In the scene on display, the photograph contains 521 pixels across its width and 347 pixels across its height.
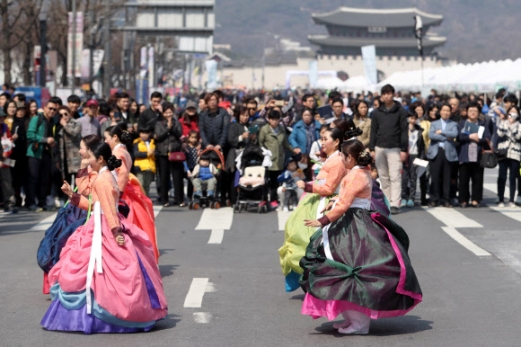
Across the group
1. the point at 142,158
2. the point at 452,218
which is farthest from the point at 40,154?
the point at 452,218

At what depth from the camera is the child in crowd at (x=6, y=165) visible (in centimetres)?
1820

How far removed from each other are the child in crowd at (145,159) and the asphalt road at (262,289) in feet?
4.45

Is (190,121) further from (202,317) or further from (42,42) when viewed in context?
(42,42)

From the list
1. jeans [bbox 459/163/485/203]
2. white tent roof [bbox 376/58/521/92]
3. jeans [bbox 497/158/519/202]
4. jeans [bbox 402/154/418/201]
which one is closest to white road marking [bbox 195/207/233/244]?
jeans [bbox 402/154/418/201]

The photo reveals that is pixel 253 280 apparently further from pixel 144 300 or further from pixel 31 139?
pixel 31 139

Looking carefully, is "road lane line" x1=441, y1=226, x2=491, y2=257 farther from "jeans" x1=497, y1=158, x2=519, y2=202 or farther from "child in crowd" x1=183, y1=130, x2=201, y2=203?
"child in crowd" x1=183, y1=130, x2=201, y2=203

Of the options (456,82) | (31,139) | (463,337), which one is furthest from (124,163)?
(456,82)

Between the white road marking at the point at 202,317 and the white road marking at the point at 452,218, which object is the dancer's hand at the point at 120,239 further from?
the white road marking at the point at 452,218

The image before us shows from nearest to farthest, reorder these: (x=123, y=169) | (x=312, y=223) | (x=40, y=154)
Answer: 1. (x=312, y=223)
2. (x=123, y=169)
3. (x=40, y=154)

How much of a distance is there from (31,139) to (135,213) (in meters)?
7.16

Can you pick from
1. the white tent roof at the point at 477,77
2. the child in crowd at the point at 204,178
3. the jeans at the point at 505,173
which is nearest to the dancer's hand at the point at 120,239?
the child in crowd at the point at 204,178

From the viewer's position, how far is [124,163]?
1166 centimetres

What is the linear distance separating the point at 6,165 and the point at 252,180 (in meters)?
3.87

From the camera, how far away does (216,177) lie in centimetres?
1973
